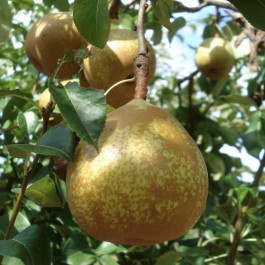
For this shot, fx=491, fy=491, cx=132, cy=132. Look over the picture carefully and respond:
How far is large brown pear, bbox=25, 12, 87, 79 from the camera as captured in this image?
1.31 metres

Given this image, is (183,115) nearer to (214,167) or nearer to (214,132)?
(214,132)

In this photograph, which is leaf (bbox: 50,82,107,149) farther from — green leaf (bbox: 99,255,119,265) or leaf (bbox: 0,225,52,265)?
green leaf (bbox: 99,255,119,265)

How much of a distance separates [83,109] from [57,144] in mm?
77

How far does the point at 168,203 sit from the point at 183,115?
4.53 feet

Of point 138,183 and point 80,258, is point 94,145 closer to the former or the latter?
point 138,183

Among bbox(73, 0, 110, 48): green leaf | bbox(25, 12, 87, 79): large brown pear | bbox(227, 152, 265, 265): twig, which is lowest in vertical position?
bbox(227, 152, 265, 265): twig

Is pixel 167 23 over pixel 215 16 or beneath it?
over

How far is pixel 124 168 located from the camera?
29.6 inches

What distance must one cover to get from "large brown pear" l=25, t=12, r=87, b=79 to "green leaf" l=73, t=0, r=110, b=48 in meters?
0.32

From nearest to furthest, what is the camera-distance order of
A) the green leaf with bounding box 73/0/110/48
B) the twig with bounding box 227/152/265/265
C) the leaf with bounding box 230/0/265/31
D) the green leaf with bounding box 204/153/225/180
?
1. the leaf with bounding box 230/0/265/31
2. the green leaf with bounding box 73/0/110/48
3. the twig with bounding box 227/152/265/265
4. the green leaf with bounding box 204/153/225/180

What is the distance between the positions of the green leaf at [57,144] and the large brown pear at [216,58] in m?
1.27

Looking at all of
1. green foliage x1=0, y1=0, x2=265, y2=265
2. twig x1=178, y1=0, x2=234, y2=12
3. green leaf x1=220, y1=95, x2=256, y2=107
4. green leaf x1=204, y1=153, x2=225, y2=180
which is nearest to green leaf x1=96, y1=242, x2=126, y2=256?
green foliage x1=0, y1=0, x2=265, y2=265

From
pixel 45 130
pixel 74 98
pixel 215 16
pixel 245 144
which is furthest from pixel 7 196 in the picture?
pixel 215 16

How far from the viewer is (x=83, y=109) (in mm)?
790
